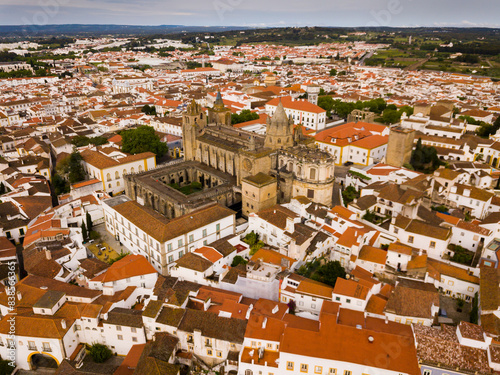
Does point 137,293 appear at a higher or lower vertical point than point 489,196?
lower

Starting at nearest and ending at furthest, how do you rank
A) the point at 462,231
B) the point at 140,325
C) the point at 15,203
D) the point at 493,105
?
the point at 140,325 → the point at 462,231 → the point at 15,203 → the point at 493,105

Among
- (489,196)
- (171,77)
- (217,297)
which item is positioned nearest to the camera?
(217,297)

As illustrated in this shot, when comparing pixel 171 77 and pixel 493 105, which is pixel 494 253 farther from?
pixel 171 77

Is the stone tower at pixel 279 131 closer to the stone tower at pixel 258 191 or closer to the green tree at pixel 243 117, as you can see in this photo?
the stone tower at pixel 258 191

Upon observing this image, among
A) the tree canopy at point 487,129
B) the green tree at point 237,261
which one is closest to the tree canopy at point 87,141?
the green tree at point 237,261

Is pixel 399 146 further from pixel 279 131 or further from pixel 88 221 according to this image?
pixel 88 221

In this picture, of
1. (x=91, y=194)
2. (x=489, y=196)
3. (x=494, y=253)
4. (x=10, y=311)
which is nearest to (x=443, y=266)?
(x=494, y=253)

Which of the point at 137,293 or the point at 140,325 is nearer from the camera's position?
the point at 140,325
